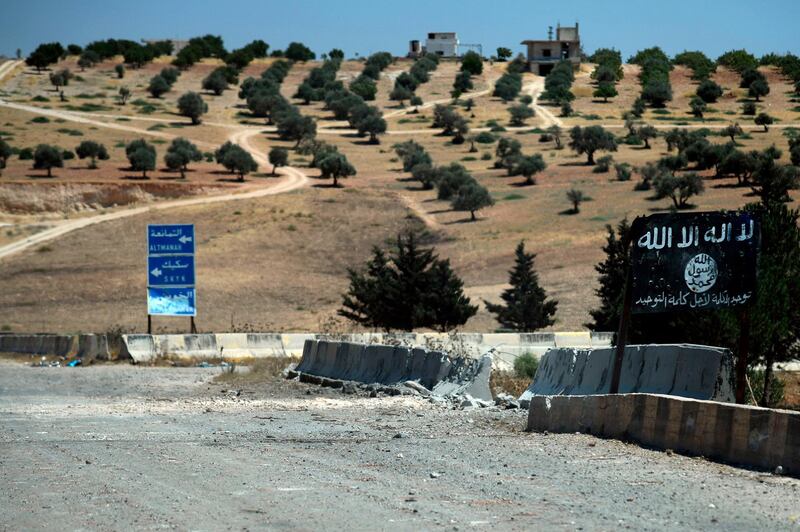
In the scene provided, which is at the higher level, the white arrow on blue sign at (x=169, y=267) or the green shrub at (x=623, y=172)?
the green shrub at (x=623, y=172)

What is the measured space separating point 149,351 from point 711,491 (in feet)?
79.9

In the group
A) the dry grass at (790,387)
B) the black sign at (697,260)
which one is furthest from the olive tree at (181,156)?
the black sign at (697,260)

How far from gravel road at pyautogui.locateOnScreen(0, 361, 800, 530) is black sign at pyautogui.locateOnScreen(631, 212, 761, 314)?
1.81 metres

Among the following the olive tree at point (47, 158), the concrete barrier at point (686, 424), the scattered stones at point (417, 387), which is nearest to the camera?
the concrete barrier at point (686, 424)

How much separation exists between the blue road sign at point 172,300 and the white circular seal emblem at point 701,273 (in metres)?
24.1

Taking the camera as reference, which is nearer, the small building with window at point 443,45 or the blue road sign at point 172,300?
the blue road sign at point 172,300

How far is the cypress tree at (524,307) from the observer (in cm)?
4753

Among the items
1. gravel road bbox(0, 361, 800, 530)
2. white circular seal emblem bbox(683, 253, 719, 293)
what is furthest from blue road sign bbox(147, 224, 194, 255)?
white circular seal emblem bbox(683, 253, 719, 293)

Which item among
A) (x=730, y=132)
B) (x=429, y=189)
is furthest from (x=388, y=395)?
(x=730, y=132)

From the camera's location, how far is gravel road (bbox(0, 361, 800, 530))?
29.2ft

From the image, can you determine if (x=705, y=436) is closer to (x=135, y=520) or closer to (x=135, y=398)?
(x=135, y=520)

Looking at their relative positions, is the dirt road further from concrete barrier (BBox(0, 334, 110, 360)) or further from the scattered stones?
the scattered stones

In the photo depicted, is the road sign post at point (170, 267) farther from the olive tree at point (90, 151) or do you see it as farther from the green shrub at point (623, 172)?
the olive tree at point (90, 151)

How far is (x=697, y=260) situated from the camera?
44.2 feet
